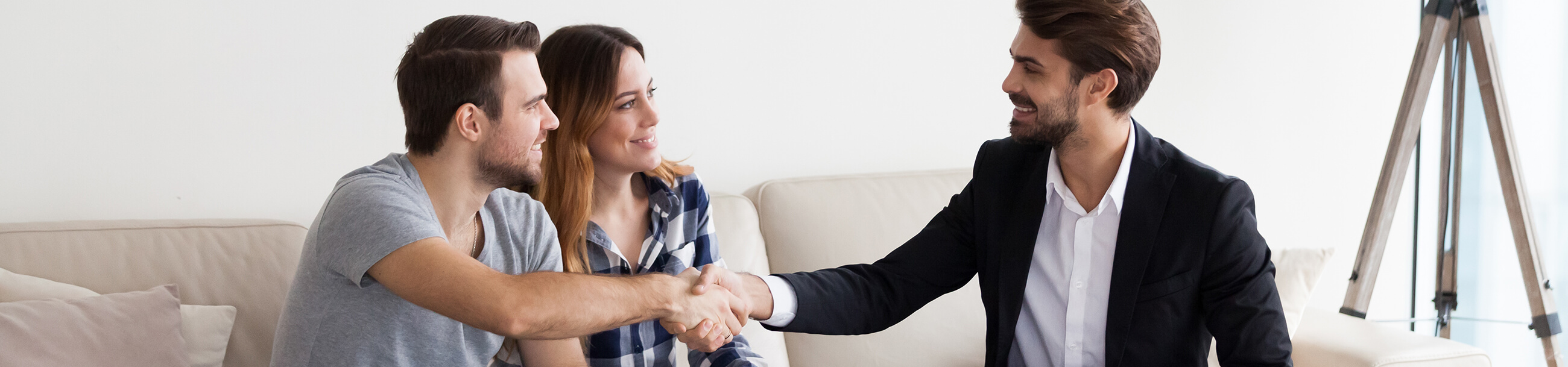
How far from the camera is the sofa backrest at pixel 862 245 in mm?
2158

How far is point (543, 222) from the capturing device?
1.48m

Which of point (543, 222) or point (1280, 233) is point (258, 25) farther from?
point (1280, 233)

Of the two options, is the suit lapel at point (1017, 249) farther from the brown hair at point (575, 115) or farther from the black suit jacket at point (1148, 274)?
the brown hair at point (575, 115)

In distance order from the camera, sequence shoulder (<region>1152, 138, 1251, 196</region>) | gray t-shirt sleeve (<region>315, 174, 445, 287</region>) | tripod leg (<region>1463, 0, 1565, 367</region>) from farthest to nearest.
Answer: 1. tripod leg (<region>1463, 0, 1565, 367</region>)
2. shoulder (<region>1152, 138, 1251, 196</region>)
3. gray t-shirt sleeve (<region>315, 174, 445, 287</region>)

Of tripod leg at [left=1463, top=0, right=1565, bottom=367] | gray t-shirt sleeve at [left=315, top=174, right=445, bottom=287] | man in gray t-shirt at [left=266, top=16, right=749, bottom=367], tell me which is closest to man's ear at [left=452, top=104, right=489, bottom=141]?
man in gray t-shirt at [left=266, top=16, right=749, bottom=367]

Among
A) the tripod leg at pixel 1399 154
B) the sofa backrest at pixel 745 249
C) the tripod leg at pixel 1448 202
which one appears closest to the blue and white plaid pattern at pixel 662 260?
the sofa backrest at pixel 745 249

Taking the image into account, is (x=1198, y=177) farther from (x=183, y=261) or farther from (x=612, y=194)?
(x=183, y=261)

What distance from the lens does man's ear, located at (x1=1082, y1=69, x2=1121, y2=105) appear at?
1503 millimetres

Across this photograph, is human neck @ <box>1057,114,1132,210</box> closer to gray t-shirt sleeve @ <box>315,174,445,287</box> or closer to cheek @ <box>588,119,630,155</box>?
cheek @ <box>588,119,630,155</box>

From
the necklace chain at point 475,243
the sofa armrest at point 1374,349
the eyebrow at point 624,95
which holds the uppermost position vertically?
the eyebrow at point 624,95

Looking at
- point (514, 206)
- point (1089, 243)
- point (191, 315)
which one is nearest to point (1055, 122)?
point (1089, 243)

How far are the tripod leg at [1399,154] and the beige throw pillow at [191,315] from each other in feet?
7.90

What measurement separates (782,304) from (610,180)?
0.36 metres

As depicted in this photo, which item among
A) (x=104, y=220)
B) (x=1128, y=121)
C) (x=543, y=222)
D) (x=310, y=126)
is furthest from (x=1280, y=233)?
(x=104, y=220)
